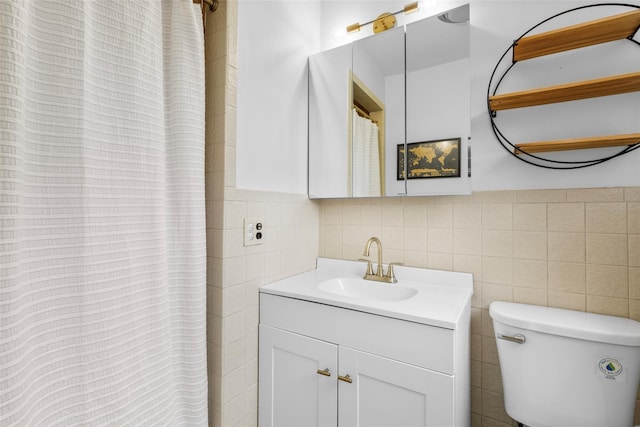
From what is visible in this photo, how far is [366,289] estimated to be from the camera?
1.47m

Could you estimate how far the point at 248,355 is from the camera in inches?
49.6

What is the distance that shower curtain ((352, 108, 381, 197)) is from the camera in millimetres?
1530

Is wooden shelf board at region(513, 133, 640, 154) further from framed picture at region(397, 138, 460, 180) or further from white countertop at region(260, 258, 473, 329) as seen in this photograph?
white countertop at region(260, 258, 473, 329)

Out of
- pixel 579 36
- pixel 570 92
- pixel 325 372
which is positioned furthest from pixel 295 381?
pixel 579 36

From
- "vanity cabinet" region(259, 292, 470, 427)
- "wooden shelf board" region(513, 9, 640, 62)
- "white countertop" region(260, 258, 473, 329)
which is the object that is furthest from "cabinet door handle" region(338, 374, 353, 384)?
"wooden shelf board" region(513, 9, 640, 62)

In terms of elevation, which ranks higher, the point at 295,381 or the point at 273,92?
the point at 273,92

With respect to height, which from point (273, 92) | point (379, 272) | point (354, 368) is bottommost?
point (354, 368)

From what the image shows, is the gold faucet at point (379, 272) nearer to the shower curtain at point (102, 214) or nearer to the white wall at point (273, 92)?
the white wall at point (273, 92)

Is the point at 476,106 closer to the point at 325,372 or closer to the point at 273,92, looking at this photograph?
the point at 273,92

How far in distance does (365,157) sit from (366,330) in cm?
89

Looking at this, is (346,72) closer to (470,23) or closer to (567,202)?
(470,23)

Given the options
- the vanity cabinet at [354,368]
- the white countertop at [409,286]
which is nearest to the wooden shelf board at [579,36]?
the white countertop at [409,286]

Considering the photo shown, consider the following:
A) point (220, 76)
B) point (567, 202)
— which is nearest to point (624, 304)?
point (567, 202)

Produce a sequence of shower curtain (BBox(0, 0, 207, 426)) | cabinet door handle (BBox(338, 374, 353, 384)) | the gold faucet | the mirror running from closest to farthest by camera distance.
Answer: shower curtain (BBox(0, 0, 207, 426)) < cabinet door handle (BBox(338, 374, 353, 384)) < the mirror < the gold faucet
